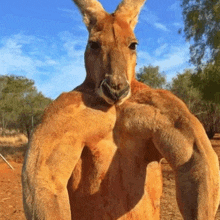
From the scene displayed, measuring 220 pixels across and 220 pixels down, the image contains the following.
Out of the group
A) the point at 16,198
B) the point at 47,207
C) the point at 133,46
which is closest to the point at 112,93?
the point at 133,46

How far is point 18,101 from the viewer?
1241 inches

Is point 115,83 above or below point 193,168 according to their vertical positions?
above

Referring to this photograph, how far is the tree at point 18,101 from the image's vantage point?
99.3 ft

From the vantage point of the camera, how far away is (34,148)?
5.12 ft

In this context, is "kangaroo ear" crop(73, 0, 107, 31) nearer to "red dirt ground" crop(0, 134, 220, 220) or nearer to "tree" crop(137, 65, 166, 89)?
"red dirt ground" crop(0, 134, 220, 220)

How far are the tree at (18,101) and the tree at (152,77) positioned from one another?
9710 millimetres

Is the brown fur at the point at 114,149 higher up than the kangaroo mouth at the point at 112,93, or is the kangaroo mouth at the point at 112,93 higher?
the kangaroo mouth at the point at 112,93

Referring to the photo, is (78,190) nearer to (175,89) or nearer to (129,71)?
(129,71)

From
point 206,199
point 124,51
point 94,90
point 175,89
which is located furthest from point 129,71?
point 175,89

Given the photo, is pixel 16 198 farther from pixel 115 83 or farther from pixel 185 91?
pixel 185 91

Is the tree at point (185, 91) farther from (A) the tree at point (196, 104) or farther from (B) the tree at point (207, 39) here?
(B) the tree at point (207, 39)

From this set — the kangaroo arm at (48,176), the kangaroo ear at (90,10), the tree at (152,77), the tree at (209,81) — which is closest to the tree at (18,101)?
the tree at (152,77)

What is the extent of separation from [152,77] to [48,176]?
82.9ft

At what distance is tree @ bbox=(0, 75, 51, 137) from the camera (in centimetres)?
3028
